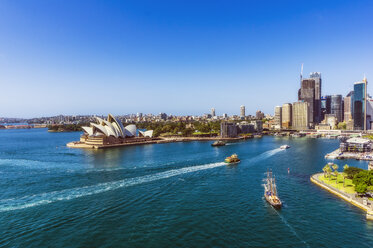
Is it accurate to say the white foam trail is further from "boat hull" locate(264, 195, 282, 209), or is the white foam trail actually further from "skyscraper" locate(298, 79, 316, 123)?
"skyscraper" locate(298, 79, 316, 123)

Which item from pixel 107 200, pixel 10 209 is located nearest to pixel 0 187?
pixel 10 209

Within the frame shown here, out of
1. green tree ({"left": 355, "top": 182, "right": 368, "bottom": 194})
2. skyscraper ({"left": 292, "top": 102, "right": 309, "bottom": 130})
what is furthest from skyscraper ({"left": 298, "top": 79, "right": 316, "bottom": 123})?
green tree ({"left": 355, "top": 182, "right": 368, "bottom": 194})

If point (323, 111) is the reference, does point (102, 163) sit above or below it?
below

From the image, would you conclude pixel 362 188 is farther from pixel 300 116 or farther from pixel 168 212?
pixel 300 116

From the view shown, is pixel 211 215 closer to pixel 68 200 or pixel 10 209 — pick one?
pixel 68 200

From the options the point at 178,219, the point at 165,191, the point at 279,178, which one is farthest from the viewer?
the point at 279,178

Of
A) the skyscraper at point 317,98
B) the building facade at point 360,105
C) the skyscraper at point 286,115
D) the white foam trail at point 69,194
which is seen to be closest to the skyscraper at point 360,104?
the building facade at point 360,105
